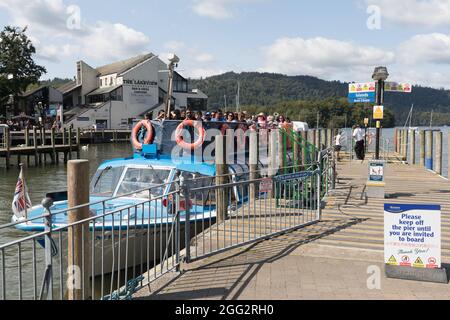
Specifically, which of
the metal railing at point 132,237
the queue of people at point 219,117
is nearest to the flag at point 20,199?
the metal railing at point 132,237

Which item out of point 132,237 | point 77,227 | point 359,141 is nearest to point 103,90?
point 359,141

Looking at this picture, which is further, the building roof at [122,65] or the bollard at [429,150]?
the building roof at [122,65]

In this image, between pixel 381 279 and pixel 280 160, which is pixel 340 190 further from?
pixel 381 279

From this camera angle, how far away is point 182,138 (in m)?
13.1

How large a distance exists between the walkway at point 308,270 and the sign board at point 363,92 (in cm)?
381

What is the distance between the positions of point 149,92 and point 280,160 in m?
64.9

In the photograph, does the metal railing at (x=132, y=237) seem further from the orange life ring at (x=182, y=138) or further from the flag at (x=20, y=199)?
the orange life ring at (x=182, y=138)

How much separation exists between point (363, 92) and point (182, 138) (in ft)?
17.2

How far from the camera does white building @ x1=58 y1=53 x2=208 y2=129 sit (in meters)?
72.6

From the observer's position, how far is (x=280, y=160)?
13.8 metres

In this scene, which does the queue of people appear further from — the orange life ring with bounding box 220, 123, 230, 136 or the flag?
the flag

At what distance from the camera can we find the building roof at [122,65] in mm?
75625

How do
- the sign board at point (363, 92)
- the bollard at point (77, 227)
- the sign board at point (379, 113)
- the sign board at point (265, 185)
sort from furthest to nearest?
1. the sign board at point (363, 92)
2. the sign board at point (379, 113)
3. the sign board at point (265, 185)
4. the bollard at point (77, 227)
